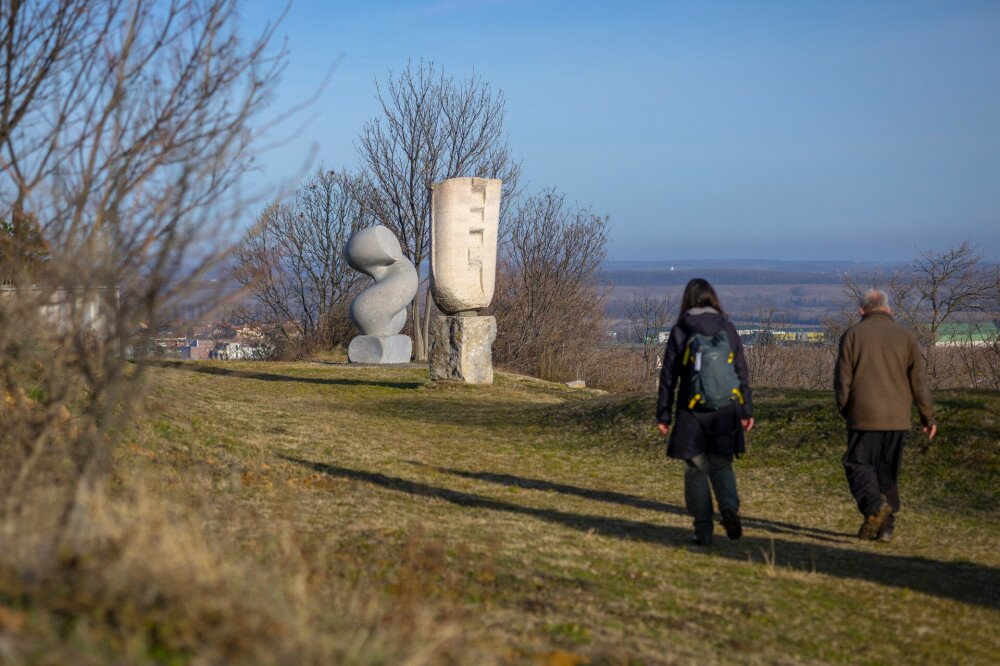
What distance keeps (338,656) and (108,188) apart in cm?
282

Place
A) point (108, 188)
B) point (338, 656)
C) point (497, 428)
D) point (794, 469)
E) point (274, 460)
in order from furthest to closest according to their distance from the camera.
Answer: point (497, 428) → point (794, 469) → point (274, 460) → point (108, 188) → point (338, 656)

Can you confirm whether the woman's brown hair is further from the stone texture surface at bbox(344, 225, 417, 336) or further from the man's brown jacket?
the stone texture surface at bbox(344, 225, 417, 336)

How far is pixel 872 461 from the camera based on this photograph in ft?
26.1

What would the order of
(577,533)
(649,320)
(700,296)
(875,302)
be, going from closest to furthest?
(700,296) → (577,533) → (875,302) → (649,320)

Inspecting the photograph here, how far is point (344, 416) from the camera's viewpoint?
48.3 ft

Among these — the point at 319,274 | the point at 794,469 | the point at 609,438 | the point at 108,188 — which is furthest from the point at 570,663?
the point at 319,274

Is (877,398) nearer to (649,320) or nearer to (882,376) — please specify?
(882,376)

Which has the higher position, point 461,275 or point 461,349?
point 461,275

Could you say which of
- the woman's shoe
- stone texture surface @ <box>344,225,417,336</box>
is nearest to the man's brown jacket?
the woman's shoe

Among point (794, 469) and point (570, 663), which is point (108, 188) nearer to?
point (570, 663)

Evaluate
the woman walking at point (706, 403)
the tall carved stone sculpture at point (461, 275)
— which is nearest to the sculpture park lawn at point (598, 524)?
the woman walking at point (706, 403)

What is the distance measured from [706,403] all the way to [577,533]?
134 centimetres

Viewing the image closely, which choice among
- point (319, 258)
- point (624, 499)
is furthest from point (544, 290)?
point (624, 499)

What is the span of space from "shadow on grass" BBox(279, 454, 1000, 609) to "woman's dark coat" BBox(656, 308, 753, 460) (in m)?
0.72
